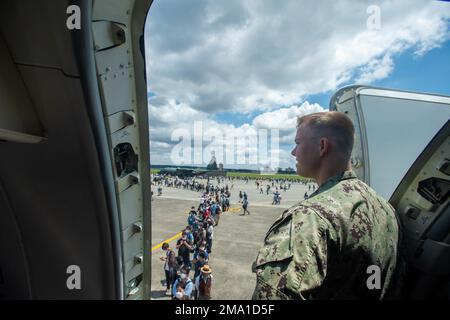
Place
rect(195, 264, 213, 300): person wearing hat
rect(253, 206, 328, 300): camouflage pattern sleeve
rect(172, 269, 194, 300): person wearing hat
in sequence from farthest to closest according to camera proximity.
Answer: rect(195, 264, 213, 300): person wearing hat → rect(172, 269, 194, 300): person wearing hat → rect(253, 206, 328, 300): camouflage pattern sleeve

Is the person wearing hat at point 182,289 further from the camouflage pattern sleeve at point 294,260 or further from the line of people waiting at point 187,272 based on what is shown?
the camouflage pattern sleeve at point 294,260

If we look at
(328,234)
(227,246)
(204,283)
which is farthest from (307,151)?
(227,246)

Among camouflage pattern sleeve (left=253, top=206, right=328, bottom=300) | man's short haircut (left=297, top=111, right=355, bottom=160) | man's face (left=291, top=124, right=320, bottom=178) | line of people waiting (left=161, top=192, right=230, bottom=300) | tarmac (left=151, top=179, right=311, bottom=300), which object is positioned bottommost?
tarmac (left=151, top=179, right=311, bottom=300)

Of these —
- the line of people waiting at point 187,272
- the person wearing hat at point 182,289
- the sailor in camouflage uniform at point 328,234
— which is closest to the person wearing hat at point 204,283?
the line of people waiting at point 187,272

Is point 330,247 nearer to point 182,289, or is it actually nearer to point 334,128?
point 334,128

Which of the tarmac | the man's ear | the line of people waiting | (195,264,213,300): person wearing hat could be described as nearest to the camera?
the man's ear

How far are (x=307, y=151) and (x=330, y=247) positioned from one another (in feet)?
1.78

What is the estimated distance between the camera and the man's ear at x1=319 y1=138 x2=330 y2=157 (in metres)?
1.40

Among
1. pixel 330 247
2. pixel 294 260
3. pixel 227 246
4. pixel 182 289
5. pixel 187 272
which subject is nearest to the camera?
pixel 294 260

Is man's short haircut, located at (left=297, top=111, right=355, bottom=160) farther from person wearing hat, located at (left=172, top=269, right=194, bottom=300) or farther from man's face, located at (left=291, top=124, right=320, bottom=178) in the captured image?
person wearing hat, located at (left=172, top=269, right=194, bottom=300)

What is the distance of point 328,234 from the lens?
1107mm

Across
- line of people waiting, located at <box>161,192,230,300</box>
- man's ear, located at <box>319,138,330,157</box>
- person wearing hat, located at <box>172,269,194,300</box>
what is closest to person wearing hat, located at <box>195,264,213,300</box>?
line of people waiting, located at <box>161,192,230,300</box>

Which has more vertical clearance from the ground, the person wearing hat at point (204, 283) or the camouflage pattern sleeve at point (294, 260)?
the camouflage pattern sleeve at point (294, 260)

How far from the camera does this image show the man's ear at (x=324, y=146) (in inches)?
55.2
